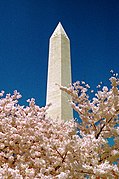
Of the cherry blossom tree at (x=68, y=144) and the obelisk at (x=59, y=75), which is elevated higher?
the obelisk at (x=59, y=75)

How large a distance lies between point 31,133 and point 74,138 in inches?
50.3

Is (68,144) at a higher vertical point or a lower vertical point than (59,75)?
lower

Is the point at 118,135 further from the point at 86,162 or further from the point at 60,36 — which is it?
the point at 60,36

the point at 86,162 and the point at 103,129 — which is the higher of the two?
the point at 103,129

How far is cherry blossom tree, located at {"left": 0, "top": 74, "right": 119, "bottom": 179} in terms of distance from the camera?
367 cm

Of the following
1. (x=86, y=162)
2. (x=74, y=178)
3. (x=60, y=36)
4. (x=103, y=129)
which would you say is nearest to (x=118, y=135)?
(x=103, y=129)

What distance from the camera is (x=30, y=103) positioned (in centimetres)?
606

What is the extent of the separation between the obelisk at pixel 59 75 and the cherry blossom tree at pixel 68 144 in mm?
3011

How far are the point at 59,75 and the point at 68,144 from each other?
533 cm

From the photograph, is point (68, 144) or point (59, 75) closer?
point (68, 144)

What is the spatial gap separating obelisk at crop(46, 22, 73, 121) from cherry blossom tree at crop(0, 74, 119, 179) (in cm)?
301

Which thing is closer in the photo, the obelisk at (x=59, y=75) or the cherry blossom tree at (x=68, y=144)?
the cherry blossom tree at (x=68, y=144)

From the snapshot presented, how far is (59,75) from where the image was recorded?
29.7ft

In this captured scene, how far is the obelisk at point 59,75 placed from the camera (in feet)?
28.5
